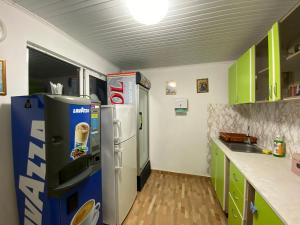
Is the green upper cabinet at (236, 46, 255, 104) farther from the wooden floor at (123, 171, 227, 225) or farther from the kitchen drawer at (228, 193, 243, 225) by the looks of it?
the wooden floor at (123, 171, 227, 225)

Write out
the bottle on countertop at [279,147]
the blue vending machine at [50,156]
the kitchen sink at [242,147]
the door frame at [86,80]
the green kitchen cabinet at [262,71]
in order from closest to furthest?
the blue vending machine at [50,156]
the green kitchen cabinet at [262,71]
the bottle on countertop at [279,147]
the kitchen sink at [242,147]
the door frame at [86,80]

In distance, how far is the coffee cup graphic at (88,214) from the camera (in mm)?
1176

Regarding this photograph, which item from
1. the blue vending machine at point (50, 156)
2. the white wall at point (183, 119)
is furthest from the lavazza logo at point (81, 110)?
the white wall at point (183, 119)

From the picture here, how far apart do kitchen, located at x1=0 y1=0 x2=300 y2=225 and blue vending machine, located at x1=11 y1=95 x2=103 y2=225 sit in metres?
0.17

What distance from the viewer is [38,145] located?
0.99 m

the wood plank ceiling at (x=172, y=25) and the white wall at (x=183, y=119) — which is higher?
the wood plank ceiling at (x=172, y=25)

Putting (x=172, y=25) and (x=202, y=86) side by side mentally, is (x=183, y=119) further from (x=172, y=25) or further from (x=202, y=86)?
(x=172, y=25)

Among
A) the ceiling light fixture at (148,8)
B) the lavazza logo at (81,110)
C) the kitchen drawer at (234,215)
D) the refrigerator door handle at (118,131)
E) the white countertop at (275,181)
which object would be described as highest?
the ceiling light fixture at (148,8)

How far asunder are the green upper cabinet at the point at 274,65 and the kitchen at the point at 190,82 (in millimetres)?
11

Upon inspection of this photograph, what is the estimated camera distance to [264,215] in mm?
899

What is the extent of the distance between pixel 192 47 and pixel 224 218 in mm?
2325

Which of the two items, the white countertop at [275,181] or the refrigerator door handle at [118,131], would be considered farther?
the refrigerator door handle at [118,131]

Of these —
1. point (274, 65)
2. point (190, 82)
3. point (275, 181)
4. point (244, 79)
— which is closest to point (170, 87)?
point (190, 82)

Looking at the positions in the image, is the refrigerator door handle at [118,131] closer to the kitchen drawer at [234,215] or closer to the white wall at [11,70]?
the white wall at [11,70]
